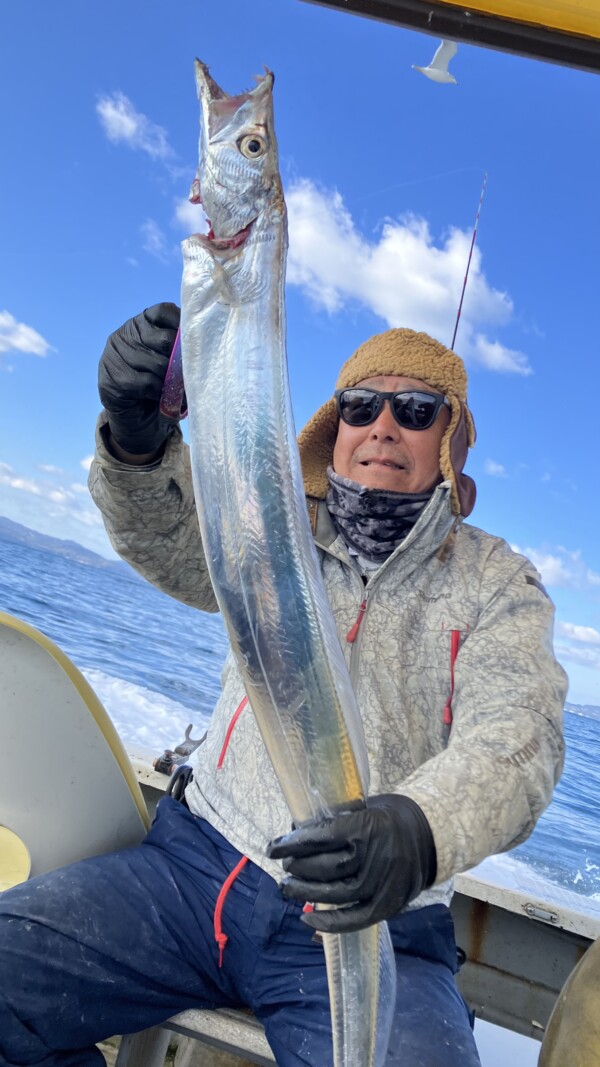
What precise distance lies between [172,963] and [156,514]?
50.8 inches

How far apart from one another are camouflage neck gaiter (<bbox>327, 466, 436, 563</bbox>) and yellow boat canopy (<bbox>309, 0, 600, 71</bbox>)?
176 centimetres

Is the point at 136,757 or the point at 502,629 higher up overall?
the point at 502,629

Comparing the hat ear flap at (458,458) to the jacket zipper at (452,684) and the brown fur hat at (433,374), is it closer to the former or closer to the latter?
the brown fur hat at (433,374)

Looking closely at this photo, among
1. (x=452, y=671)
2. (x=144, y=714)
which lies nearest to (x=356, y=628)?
(x=452, y=671)

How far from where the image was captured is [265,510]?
1.29m

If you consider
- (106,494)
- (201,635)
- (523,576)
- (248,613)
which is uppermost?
(523,576)

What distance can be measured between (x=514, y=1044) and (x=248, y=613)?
2.94 meters

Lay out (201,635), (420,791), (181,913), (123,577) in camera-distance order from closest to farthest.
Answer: (420,791)
(181,913)
(201,635)
(123,577)

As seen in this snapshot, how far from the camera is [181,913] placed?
198 cm

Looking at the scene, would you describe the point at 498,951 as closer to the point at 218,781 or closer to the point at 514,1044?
the point at 514,1044

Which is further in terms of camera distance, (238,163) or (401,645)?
(401,645)

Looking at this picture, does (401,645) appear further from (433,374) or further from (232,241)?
(232,241)

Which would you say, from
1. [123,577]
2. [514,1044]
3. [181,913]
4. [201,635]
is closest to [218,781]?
[181,913]

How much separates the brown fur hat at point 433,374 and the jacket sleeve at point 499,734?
31 cm
